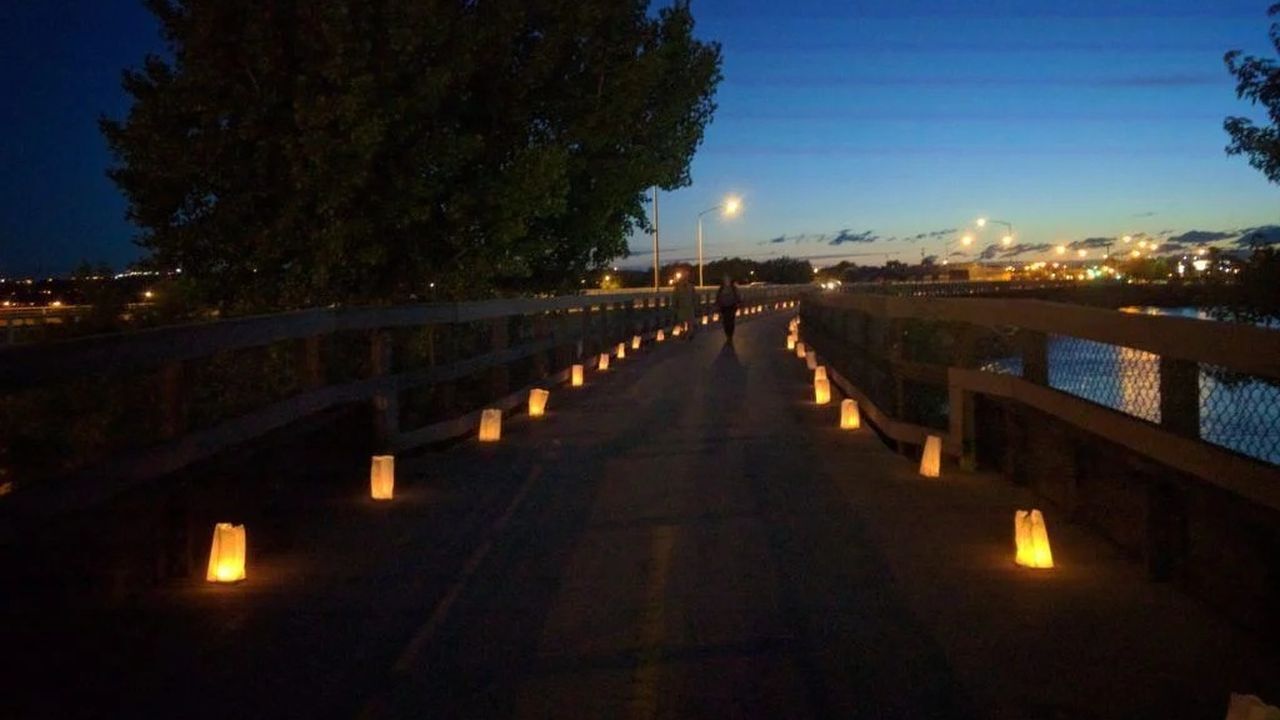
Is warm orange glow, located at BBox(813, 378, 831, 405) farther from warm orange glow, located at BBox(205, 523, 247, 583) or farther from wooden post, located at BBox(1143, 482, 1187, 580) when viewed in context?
warm orange glow, located at BBox(205, 523, 247, 583)

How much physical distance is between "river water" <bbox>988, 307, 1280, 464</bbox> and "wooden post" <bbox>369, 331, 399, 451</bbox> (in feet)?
19.9

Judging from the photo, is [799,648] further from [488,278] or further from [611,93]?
[611,93]

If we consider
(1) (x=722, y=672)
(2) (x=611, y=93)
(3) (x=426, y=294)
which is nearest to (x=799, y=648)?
(1) (x=722, y=672)

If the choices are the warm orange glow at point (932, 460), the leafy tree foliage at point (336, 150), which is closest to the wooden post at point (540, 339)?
the leafy tree foliage at point (336, 150)

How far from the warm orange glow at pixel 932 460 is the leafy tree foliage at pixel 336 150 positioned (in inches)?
353

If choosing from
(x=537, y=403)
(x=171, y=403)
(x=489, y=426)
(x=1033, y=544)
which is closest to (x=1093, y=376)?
(x=1033, y=544)

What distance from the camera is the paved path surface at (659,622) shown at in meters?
5.87

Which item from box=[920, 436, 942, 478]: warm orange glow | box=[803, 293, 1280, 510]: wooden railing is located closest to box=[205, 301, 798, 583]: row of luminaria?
box=[803, 293, 1280, 510]: wooden railing

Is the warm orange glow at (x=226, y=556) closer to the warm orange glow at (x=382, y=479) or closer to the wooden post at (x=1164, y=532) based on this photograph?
the warm orange glow at (x=382, y=479)

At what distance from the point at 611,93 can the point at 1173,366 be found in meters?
19.7

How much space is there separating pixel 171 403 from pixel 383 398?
4.47 metres

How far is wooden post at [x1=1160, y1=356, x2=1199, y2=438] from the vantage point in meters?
7.23

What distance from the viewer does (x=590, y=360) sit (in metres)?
27.3

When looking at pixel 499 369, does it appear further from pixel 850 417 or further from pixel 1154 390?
pixel 1154 390
